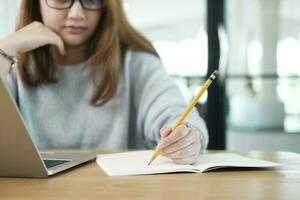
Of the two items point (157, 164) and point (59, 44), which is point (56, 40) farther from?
point (157, 164)

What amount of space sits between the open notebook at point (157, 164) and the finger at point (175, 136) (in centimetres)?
4

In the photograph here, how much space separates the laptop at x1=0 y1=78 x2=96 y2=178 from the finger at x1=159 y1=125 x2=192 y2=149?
193 mm

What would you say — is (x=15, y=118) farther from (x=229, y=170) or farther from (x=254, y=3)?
(x=254, y=3)

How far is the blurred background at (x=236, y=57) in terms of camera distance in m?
3.32

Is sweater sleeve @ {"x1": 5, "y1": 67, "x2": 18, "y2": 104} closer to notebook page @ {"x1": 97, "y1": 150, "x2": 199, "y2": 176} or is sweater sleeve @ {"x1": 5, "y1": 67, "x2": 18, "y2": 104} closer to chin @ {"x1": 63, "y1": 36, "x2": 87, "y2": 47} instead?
chin @ {"x1": 63, "y1": 36, "x2": 87, "y2": 47}

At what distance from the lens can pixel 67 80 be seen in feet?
4.72

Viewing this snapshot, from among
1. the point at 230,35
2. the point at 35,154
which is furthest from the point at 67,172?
the point at 230,35

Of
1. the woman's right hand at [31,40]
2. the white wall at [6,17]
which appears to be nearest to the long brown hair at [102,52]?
the woman's right hand at [31,40]

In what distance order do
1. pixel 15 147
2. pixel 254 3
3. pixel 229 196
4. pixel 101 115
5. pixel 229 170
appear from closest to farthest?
pixel 229 196
pixel 15 147
pixel 229 170
pixel 101 115
pixel 254 3

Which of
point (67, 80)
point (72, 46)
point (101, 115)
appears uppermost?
point (72, 46)

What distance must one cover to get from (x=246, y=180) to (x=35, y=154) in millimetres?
320

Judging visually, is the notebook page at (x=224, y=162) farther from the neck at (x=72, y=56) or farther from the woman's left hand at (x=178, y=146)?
the neck at (x=72, y=56)

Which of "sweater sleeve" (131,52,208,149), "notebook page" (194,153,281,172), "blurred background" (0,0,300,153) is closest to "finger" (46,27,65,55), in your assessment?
"sweater sleeve" (131,52,208,149)

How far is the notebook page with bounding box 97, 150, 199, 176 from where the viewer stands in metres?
0.76
